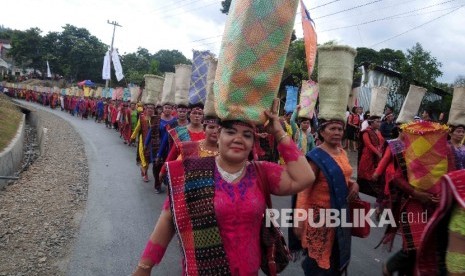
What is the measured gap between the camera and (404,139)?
3.76m

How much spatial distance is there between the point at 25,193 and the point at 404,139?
671 centimetres

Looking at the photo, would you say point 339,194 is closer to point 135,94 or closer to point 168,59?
point 135,94

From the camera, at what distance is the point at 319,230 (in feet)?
11.0

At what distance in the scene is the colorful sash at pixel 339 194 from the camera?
3.29 meters

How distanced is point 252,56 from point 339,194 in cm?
172

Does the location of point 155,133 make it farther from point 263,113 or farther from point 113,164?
point 263,113

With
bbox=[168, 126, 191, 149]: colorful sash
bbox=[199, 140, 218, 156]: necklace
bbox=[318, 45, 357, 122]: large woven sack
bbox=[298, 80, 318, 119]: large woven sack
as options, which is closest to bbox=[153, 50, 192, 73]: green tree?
bbox=[298, 80, 318, 119]: large woven sack

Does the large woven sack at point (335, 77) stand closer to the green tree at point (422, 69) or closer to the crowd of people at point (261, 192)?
the crowd of people at point (261, 192)

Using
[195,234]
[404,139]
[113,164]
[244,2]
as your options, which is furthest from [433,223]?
Result: [113,164]

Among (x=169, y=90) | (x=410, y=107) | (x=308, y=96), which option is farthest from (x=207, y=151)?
(x=169, y=90)

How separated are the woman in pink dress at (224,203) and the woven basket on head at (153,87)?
296 inches

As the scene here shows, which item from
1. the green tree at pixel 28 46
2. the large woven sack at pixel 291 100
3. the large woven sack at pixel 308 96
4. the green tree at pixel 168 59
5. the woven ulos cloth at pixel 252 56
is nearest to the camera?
the woven ulos cloth at pixel 252 56

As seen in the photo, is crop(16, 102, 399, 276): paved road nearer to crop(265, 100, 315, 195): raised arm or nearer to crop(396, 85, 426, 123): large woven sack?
crop(396, 85, 426, 123): large woven sack

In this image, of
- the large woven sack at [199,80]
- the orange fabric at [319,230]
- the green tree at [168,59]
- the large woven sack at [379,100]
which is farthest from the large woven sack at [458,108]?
the green tree at [168,59]
